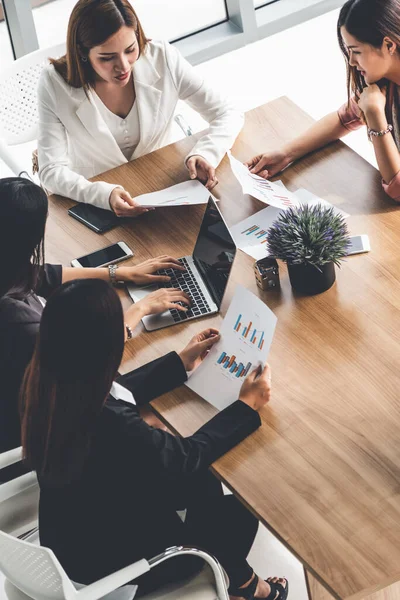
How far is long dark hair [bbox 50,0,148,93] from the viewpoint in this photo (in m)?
2.70

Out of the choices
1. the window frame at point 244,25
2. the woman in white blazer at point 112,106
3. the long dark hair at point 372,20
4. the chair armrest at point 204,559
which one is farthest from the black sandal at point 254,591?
the window frame at point 244,25

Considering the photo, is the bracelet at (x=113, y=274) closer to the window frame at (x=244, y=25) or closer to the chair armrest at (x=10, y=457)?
the chair armrest at (x=10, y=457)

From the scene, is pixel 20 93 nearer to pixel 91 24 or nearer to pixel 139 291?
pixel 91 24

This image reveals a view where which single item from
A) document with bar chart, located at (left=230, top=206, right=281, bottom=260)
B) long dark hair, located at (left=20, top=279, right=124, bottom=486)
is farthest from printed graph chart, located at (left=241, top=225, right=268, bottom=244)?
long dark hair, located at (left=20, top=279, right=124, bottom=486)

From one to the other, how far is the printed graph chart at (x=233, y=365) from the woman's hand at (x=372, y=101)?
0.98 m

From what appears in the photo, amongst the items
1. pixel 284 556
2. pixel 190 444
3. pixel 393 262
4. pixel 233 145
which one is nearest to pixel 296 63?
pixel 233 145

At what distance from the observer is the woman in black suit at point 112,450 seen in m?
1.66

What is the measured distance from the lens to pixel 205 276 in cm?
244

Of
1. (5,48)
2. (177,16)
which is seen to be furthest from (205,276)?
(177,16)

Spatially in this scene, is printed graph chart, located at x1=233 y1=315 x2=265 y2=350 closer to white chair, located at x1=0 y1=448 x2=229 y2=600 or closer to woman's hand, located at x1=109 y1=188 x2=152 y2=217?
white chair, located at x1=0 y1=448 x2=229 y2=600

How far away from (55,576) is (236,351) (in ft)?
2.41

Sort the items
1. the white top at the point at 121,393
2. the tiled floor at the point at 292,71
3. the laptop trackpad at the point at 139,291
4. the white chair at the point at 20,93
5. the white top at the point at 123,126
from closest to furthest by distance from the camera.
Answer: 1. the white top at the point at 121,393
2. the laptop trackpad at the point at 139,291
3. the white top at the point at 123,126
4. the white chair at the point at 20,93
5. the tiled floor at the point at 292,71

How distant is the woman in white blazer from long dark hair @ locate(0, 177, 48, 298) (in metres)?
0.62

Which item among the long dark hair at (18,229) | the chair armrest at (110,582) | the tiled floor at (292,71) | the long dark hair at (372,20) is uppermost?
the long dark hair at (372,20)
